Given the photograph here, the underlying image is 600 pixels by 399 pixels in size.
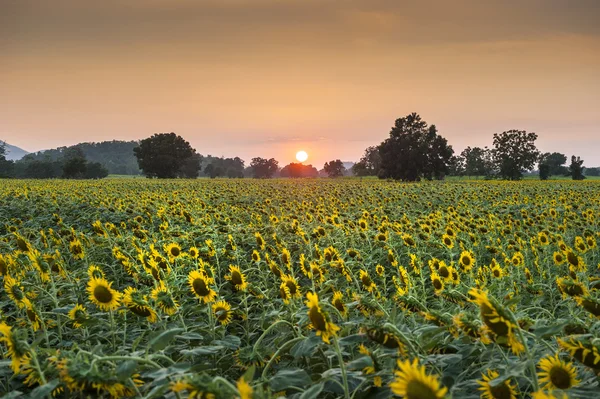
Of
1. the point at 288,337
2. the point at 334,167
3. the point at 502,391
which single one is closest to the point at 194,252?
the point at 288,337

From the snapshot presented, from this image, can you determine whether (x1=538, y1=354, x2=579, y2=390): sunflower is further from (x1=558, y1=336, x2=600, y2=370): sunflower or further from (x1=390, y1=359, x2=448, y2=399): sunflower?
(x1=390, y1=359, x2=448, y2=399): sunflower

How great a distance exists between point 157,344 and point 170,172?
8296cm

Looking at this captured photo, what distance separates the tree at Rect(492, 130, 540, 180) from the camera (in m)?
79.4

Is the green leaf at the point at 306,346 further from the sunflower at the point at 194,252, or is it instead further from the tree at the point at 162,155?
the tree at the point at 162,155

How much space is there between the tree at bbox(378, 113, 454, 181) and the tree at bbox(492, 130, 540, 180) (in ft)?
101

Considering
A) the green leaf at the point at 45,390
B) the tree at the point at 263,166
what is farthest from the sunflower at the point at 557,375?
the tree at the point at 263,166

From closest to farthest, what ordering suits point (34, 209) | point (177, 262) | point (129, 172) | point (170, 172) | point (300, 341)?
point (300, 341) → point (177, 262) → point (34, 209) → point (170, 172) → point (129, 172)

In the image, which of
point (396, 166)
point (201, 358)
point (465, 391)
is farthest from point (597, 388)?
point (396, 166)

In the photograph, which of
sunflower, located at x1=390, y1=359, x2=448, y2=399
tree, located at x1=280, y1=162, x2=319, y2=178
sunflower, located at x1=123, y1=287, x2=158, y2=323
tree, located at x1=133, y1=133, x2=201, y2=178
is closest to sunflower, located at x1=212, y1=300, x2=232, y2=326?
sunflower, located at x1=123, y1=287, x2=158, y2=323

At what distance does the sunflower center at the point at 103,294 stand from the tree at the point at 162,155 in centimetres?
8074

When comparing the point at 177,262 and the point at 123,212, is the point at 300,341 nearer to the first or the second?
→ the point at 177,262

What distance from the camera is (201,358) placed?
10.4ft

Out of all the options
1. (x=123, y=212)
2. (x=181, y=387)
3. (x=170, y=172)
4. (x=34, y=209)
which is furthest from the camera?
(x=170, y=172)

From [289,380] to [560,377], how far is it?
1.10m
